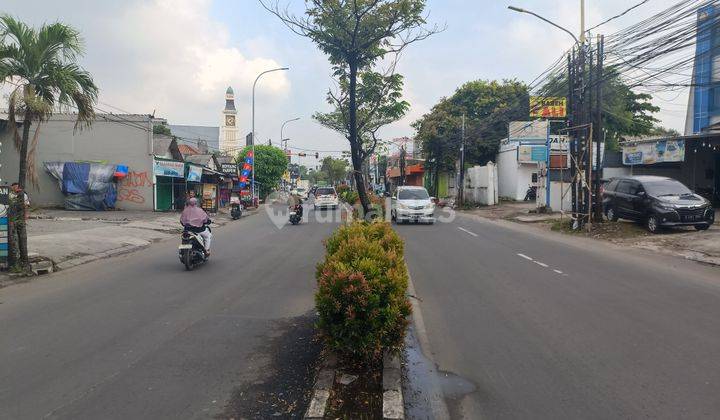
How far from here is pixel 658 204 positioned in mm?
16750

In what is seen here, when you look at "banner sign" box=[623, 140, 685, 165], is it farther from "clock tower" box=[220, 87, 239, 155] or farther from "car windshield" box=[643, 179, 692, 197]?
"clock tower" box=[220, 87, 239, 155]

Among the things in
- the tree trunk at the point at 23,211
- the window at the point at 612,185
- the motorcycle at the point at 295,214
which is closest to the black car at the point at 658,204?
the window at the point at 612,185

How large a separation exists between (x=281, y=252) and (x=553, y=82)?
1499 cm

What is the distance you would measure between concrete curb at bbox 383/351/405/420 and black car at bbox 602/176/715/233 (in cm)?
1476

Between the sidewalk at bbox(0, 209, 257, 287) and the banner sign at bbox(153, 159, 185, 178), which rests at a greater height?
the banner sign at bbox(153, 159, 185, 178)

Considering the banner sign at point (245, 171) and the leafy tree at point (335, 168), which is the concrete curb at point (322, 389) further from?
the leafy tree at point (335, 168)

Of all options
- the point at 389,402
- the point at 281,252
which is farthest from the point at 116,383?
the point at 281,252

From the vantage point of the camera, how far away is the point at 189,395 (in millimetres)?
4312

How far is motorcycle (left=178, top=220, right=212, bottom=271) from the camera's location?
36.1 feet

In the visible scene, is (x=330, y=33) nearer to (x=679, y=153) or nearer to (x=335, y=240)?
(x=335, y=240)

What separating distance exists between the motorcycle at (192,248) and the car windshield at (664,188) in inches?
556

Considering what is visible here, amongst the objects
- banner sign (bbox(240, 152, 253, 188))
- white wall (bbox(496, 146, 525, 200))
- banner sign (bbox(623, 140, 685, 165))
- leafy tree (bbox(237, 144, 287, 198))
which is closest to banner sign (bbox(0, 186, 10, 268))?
banner sign (bbox(623, 140, 685, 165))

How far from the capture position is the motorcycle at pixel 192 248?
11.0m

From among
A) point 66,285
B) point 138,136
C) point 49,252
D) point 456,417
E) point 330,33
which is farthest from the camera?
point 138,136
